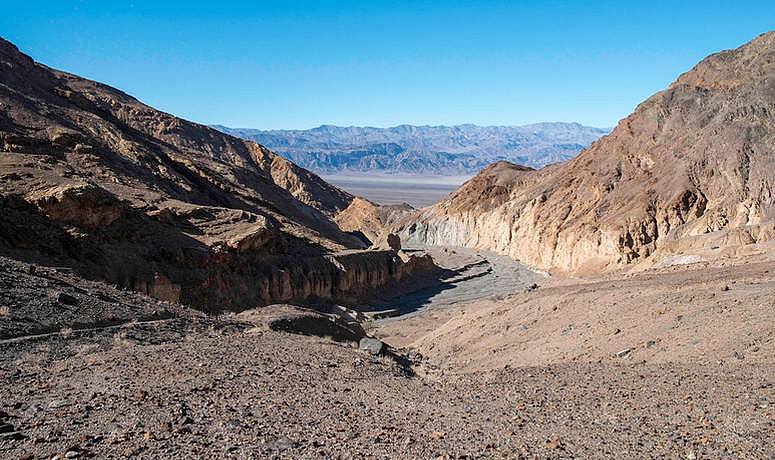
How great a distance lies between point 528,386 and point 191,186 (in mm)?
37209

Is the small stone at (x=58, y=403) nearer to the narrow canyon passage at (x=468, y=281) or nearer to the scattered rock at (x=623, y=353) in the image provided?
the scattered rock at (x=623, y=353)

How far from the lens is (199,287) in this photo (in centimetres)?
2612

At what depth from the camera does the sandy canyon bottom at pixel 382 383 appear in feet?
21.3

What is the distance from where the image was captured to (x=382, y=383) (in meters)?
10.2

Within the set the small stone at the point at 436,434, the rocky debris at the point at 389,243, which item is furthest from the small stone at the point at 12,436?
the rocky debris at the point at 389,243

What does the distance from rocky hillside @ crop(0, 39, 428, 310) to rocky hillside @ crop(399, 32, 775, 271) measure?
15.8 meters

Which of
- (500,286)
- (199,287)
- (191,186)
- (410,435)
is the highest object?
(191,186)

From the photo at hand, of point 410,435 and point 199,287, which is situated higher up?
point 410,435

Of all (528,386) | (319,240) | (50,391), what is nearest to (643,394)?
(528,386)

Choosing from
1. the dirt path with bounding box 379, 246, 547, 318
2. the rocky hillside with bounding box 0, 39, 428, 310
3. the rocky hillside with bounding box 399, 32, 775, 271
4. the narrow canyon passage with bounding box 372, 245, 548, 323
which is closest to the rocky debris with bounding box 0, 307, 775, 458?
the rocky hillside with bounding box 0, 39, 428, 310

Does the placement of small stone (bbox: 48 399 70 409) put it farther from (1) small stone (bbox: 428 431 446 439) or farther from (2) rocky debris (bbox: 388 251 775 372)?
(2) rocky debris (bbox: 388 251 775 372)

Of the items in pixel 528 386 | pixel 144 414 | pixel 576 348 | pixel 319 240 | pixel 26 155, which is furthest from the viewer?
pixel 319 240

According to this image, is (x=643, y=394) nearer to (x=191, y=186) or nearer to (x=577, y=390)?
(x=577, y=390)

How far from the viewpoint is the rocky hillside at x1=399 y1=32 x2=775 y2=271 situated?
145 ft
